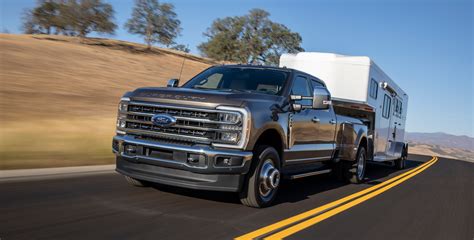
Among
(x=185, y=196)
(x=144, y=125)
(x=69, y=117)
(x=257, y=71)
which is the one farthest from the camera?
(x=69, y=117)

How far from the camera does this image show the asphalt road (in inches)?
188

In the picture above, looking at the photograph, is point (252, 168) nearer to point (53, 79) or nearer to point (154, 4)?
point (53, 79)

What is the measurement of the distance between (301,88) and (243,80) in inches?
42.0

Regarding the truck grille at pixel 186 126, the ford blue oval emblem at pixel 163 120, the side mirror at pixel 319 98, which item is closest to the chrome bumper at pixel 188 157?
the truck grille at pixel 186 126

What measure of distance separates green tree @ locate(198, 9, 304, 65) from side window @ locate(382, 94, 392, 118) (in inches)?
1534

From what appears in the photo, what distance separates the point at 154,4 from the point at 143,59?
10192mm

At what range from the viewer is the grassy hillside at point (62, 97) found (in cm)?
1019

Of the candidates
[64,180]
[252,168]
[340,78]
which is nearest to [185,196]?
[252,168]

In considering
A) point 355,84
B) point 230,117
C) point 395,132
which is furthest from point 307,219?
point 395,132

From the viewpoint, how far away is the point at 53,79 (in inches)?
963

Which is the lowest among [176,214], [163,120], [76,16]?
[176,214]

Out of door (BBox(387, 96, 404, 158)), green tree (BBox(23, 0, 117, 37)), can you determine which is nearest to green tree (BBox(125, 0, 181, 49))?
green tree (BBox(23, 0, 117, 37))

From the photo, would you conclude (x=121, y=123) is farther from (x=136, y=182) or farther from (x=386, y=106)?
(x=386, y=106)

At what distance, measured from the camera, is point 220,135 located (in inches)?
232
